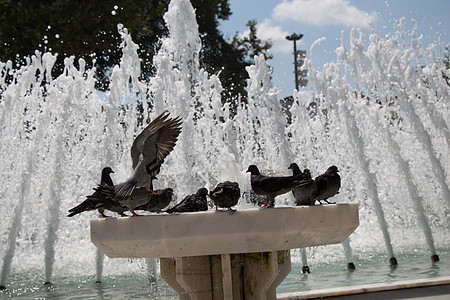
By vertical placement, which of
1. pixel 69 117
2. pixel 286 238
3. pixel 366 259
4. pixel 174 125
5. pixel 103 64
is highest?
pixel 103 64

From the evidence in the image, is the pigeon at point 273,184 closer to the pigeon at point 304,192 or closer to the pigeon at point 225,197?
the pigeon at point 304,192

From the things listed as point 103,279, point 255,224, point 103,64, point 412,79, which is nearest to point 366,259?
point 103,279

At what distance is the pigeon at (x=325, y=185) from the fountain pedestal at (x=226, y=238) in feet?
0.80

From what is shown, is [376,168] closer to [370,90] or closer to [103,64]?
[370,90]

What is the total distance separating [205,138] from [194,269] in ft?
28.0

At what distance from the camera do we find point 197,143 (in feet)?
38.2

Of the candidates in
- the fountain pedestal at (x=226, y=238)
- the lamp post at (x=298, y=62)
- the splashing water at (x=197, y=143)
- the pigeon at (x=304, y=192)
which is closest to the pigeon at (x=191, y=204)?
the fountain pedestal at (x=226, y=238)

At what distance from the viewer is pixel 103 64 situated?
21.8 meters

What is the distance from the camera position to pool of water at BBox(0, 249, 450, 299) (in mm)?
6160

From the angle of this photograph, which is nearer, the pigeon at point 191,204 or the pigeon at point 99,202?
the pigeon at point 99,202

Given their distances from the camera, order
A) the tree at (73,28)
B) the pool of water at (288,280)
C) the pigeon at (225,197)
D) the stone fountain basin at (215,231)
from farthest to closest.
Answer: the tree at (73,28) → the pool of water at (288,280) → the pigeon at (225,197) → the stone fountain basin at (215,231)

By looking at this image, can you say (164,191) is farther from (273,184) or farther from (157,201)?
(273,184)

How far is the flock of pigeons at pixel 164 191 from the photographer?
3584 mm

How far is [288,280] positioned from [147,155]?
11.0 feet
